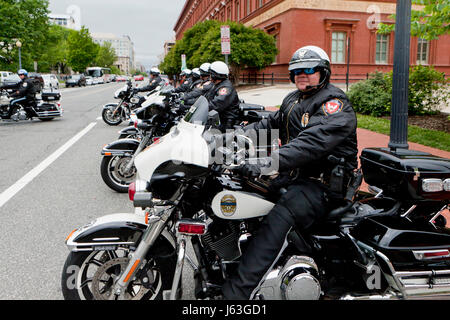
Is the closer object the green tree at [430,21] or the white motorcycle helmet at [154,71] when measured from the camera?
the green tree at [430,21]

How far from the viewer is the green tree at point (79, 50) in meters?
89.8

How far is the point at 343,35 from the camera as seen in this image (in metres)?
32.5

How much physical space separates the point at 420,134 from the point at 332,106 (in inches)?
324

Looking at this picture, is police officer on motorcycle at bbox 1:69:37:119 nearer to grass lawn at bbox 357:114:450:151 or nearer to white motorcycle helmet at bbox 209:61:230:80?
white motorcycle helmet at bbox 209:61:230:80

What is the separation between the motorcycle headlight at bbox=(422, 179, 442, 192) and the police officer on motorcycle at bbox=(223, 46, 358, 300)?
1.68ft

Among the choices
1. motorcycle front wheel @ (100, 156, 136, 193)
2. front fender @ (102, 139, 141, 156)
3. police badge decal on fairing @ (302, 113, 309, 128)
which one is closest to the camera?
police badge decal on fairing @ (302, 113, 309, 128)

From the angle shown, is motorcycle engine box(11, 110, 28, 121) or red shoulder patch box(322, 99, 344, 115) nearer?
red shoulder patch box(322, 99, 344, 115)

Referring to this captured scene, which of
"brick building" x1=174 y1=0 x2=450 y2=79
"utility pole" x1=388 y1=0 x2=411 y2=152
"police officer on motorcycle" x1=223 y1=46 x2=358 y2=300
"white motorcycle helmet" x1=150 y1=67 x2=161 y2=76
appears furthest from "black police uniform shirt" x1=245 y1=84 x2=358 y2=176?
"brick building" x1=174 y1=0 x2=450 y2=79

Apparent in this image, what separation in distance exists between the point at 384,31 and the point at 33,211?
351 inches

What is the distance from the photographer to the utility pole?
5496mm

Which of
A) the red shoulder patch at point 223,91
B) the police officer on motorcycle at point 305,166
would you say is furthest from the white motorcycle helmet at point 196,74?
the police officer on motorcycle at point 305,166

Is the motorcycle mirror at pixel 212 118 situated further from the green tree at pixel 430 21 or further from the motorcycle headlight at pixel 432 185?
the green tree at pixel 430 21

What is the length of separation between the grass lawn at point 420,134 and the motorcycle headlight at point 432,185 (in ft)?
21.0

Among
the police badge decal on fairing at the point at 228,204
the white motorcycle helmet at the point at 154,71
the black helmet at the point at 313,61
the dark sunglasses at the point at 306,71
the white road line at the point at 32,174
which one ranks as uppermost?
the white motorcycle helmet at the point at 154,71
